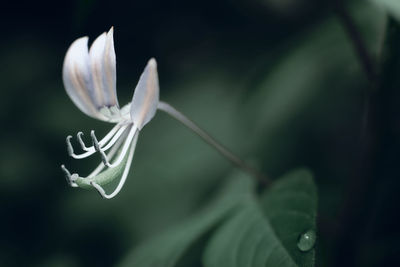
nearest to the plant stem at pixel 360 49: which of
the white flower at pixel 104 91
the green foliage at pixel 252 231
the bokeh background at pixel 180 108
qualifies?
the green foliage at pixel 252 231

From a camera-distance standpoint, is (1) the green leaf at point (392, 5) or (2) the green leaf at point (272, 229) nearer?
(1) the green leaf at point (392, 5)

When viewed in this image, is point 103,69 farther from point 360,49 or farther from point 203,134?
point 360,49

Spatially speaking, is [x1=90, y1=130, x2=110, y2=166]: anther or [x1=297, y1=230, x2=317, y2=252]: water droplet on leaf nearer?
[x1=297, y1=230, x2=317, y2=252]: water droplet on leaf

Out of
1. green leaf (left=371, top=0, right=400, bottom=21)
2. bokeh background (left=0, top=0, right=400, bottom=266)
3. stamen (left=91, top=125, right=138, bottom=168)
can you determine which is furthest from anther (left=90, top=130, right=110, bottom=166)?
bokeh background (left=0, top=0, right=400, bottom=266)

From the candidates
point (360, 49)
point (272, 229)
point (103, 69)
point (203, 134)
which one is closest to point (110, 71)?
point (103, 69)

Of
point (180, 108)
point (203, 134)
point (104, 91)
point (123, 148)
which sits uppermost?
point (104, 91)

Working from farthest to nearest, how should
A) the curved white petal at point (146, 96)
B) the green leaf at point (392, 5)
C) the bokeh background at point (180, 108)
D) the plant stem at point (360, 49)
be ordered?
the bokeh background at point (180, 108), the plant stem at point (360, 49), the curved white petal at point (146, 96), the green leaf at point (392, 5)

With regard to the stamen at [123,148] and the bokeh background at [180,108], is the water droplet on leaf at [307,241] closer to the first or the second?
the stamen at [123,148]

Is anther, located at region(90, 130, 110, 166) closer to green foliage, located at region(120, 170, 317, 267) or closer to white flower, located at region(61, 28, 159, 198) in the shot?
white flower, located at region(61, 28, 159, 198)
